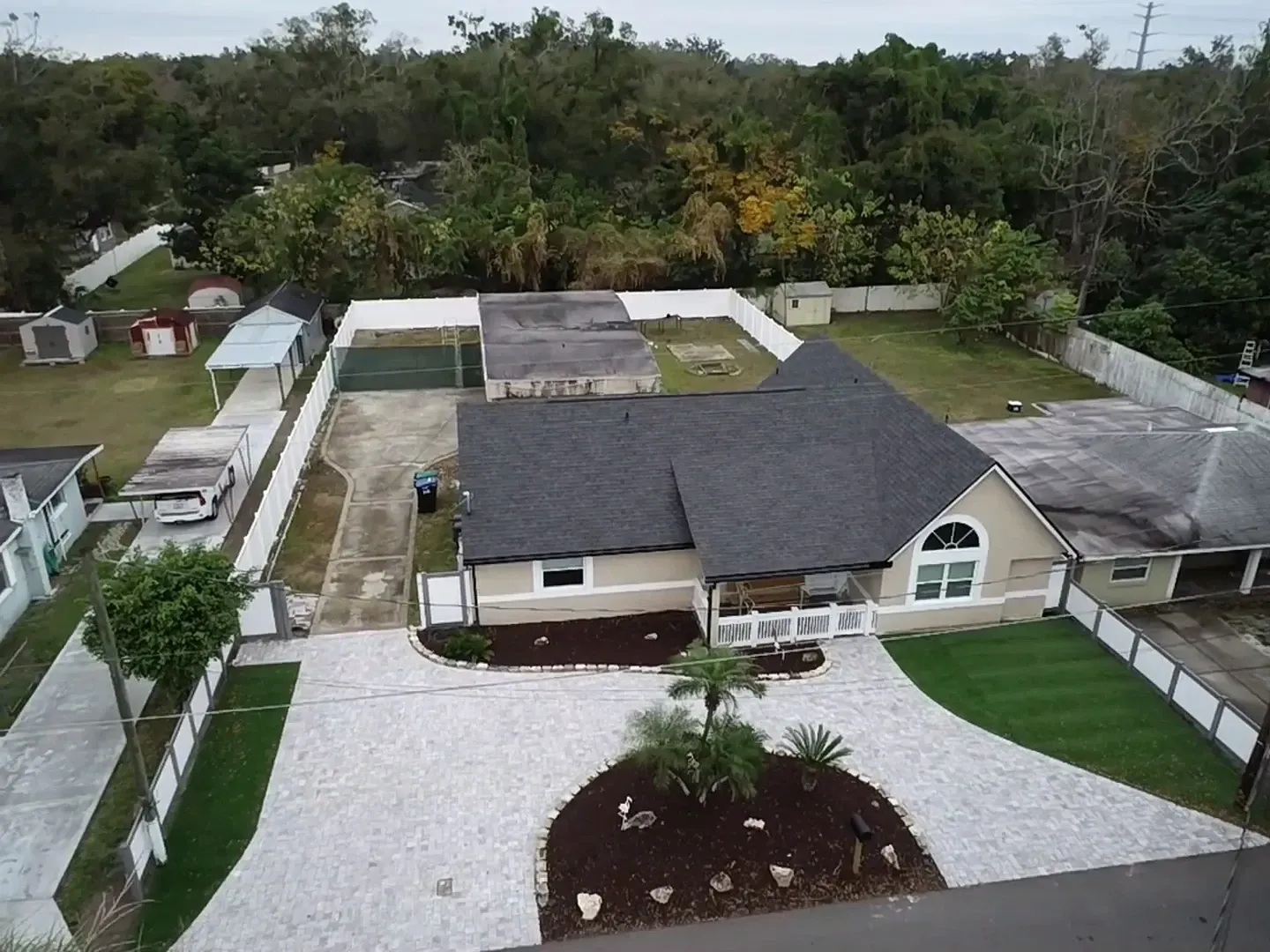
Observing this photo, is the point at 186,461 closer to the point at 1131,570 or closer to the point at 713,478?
the point at 713,478

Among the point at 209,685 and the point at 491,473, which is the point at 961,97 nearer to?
the point at 491,473

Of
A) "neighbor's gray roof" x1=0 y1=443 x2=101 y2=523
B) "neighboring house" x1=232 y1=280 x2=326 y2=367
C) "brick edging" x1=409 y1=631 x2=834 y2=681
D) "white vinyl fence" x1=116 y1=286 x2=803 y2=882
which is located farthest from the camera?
"neighboring house" x1=232 y1=280 x2=326 y2=367

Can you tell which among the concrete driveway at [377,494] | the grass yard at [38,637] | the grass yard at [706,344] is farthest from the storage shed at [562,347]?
the grass yard at [38,637]

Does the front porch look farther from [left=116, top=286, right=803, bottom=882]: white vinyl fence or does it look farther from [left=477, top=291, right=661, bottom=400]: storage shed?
[left=477, top=291, right=661, bottom=400]: storage shed

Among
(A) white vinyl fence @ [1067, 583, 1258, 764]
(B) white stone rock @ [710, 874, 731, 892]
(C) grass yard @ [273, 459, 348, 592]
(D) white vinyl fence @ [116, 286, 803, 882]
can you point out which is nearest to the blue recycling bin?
(C) grass yard @ [273, 459, 348, 592]

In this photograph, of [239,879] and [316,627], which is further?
[316,627]

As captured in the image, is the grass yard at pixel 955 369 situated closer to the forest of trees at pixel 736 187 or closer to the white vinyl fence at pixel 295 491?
the forest of trees at pixel 736 187

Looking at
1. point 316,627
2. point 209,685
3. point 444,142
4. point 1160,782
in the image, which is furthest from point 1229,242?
point 444,142
